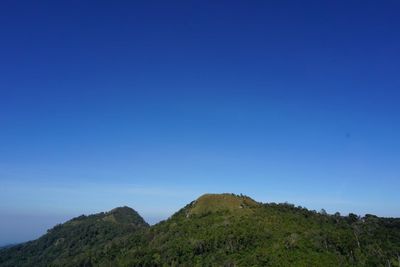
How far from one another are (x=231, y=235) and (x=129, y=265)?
52472 millimetres

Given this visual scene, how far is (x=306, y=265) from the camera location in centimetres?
13988

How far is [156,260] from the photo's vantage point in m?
196

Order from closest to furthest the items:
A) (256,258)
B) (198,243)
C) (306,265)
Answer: (306,265) < (256,258) < (198,243)

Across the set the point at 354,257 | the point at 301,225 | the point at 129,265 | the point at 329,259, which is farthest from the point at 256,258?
the point at 129,265

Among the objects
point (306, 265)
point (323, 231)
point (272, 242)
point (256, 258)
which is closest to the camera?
point (306, 265)

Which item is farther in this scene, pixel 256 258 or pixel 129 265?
pixel 129 265

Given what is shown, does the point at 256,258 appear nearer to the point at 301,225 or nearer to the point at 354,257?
the point at 354,257

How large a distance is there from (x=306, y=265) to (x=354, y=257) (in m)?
30.8

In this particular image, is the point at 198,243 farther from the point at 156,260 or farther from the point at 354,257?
the point at 354,257

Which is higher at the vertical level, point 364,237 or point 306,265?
point 364,237

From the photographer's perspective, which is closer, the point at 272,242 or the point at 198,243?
the point at 272,242

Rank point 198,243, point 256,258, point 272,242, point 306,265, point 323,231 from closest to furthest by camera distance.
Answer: point 306,265 → point 256,258 → point 272,242 → point 323,231 → point 198,243

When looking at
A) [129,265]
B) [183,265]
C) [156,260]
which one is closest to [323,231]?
[183,265]

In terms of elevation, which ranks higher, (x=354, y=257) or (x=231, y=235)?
(x=231, y=235)
